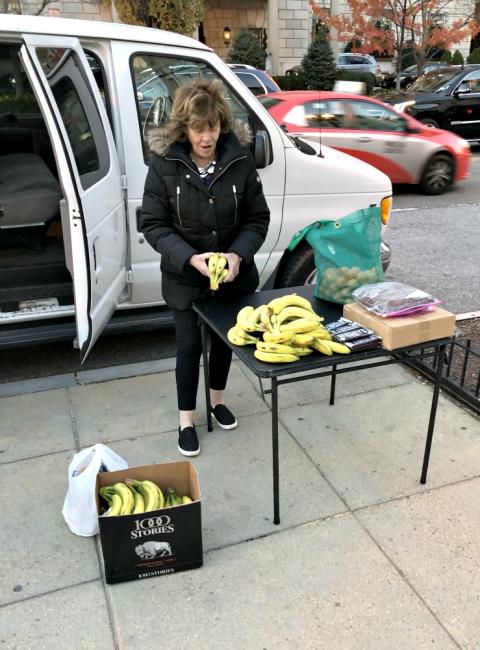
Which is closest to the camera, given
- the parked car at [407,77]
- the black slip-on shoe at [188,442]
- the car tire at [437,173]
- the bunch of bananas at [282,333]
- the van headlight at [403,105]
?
the bunch of bananas at [282,333]

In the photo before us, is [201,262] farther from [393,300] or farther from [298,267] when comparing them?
[298,267]

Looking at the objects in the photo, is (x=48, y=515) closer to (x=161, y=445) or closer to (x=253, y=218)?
(x=161, y=445)

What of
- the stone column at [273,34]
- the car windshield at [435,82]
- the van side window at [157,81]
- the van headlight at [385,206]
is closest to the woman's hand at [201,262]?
the van side window at [157,81]

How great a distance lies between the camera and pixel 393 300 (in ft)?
8.57

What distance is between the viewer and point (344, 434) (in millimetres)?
3467

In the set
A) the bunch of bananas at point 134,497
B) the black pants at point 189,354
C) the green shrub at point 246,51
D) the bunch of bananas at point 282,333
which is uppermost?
the green shrub at point 246,51

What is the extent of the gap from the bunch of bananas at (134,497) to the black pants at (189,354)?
0.72 meters

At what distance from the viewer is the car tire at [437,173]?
31.1 feet

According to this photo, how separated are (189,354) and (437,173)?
7.75 m

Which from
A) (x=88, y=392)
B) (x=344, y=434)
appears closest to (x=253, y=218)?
(x=344, y=434)

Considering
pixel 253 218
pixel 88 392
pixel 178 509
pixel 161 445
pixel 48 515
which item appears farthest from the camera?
pixel 88 392

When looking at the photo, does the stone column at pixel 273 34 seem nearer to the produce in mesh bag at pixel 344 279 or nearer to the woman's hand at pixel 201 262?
the produce in mesh bag at pixel 344 279

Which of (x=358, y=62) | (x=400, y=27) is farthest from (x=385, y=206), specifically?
(x=358, y=62)

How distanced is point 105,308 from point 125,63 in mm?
1559
